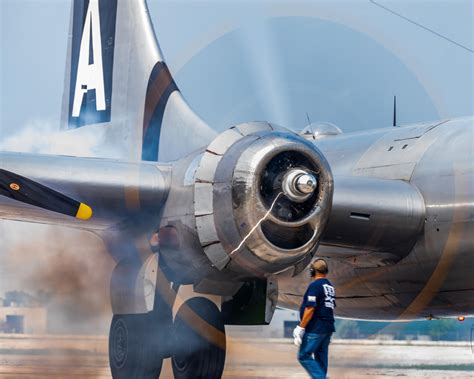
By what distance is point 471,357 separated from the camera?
3088 centimetres

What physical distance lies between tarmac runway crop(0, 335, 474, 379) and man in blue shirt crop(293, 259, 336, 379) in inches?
124

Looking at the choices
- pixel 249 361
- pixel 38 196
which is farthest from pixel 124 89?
pixel 249 361

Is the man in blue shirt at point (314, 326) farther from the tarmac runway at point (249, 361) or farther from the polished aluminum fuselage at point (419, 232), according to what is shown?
the tarmac runway at point (249, 361)

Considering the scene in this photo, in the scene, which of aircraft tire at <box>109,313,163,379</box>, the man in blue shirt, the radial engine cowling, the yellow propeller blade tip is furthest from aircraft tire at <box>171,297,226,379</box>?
the man in blue shirt

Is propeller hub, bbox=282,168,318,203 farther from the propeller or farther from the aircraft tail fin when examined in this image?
the aircraft tail fin

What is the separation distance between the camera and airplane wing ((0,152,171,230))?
11305 mm

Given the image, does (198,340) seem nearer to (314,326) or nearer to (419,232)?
(314,326)

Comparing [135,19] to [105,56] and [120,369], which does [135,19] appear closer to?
[105,56]

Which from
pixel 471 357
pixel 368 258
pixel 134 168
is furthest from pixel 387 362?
pixel 134 168

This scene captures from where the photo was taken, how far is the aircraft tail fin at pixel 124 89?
14.1 metres

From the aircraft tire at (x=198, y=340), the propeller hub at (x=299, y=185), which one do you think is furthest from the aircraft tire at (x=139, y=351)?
the propeller hub at (x=299, y=185)

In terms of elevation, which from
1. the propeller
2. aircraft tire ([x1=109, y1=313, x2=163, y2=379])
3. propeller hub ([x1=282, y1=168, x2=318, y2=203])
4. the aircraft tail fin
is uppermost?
the aircraft tail fin

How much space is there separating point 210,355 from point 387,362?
51.2 feet

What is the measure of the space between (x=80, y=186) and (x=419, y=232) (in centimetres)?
394
